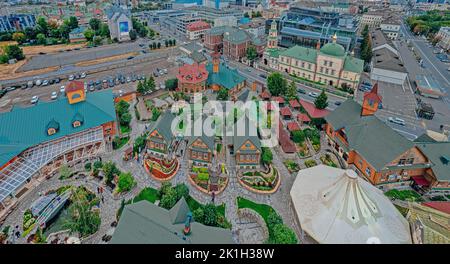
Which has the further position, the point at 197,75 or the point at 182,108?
the point at 197,75

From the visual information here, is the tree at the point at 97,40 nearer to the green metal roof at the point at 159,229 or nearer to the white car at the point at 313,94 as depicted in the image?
the white car at the point at 313,94

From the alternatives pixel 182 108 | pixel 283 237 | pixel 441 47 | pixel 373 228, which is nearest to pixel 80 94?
pixel 182 108

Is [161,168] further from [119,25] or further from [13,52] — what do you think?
[119,25]

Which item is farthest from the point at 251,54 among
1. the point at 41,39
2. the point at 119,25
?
the point at 41,39

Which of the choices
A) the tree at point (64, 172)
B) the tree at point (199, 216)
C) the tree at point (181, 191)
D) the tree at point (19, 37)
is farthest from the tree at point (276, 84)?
the tree at point (19, 37)

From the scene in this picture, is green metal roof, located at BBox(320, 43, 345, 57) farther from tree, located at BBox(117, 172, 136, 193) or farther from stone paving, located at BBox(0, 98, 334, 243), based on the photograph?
tree, located at BBox(117, 172, 136, 193)
